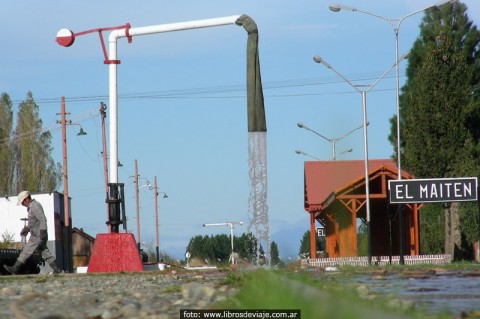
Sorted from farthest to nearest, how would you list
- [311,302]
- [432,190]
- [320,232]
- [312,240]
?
[320,232]
[312,240]
[432,190]
[311,302]

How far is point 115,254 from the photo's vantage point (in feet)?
69.9

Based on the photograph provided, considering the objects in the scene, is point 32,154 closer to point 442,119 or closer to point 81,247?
point 81,247

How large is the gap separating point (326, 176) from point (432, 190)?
2445cm

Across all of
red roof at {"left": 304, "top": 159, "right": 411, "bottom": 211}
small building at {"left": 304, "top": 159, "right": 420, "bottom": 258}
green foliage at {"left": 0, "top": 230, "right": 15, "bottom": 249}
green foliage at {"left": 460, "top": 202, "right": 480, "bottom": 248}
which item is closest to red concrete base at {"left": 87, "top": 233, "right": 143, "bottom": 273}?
small building at {"left": 304, "top": 159, "right": 420, "bottom": 258}

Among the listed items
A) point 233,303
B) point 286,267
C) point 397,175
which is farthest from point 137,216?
point 233,303

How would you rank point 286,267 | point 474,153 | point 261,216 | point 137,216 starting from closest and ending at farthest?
point 286,267
point 261,216
point 474,153
point 137,216

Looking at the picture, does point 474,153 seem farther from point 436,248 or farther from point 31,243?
point 31,243

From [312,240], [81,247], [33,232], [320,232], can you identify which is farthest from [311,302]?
[81,247]

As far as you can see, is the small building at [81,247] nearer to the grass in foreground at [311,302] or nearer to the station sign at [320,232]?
the station sign at [320,232]

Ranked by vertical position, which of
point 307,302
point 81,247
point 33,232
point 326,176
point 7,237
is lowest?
point 81,247

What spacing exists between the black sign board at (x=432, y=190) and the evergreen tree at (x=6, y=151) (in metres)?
56.7

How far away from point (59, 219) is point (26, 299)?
45259 mm

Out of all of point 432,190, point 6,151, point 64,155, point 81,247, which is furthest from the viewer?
point 6,151

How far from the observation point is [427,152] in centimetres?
5966
